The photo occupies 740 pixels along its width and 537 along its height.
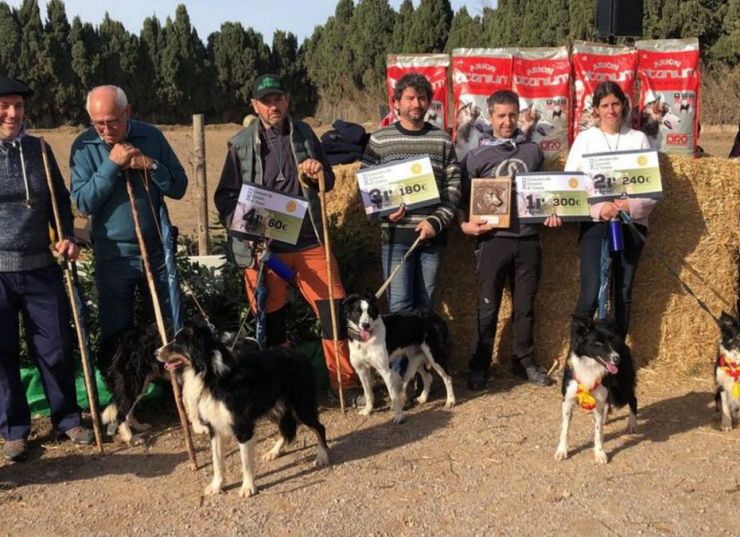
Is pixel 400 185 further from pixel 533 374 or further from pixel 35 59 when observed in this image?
pixel 35 59

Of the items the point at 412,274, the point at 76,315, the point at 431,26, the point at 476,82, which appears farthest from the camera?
the point at 431,26

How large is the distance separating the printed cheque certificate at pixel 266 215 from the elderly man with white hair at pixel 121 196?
43 cm

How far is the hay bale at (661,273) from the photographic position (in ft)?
19.0

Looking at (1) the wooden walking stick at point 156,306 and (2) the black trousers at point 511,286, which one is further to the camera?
(2) the black trousers at point 511,286

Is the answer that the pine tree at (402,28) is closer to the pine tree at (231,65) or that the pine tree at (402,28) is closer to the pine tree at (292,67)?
the pine tree at (292,67)

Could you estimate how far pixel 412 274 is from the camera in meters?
5.41

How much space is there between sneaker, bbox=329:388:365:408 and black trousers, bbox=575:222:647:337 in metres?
1.81

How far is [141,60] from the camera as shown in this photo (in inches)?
1769

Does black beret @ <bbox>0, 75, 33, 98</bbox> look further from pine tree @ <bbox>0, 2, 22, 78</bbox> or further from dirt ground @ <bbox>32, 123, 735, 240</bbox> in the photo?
pine tree @ <bbox>0, 2, 22, 78</bbox>

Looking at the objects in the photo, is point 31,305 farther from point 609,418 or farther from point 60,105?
point 60,105

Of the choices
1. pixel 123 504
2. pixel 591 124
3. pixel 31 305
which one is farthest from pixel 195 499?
pixel 591 124

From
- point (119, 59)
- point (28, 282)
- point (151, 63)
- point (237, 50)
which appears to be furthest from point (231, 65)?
point (28, 282)

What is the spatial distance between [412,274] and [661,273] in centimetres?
222

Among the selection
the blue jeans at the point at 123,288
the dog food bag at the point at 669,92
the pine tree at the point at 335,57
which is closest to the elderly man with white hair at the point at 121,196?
the blue jeans at the point at 123,288
